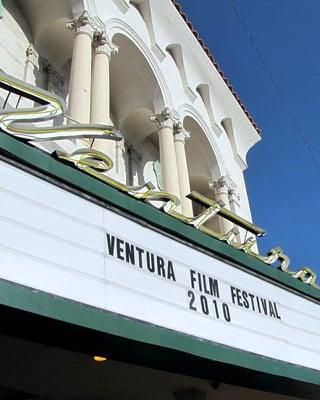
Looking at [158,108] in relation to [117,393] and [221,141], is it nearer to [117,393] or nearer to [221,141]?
[221,141]

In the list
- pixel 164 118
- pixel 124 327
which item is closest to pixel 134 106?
pixel 164 118

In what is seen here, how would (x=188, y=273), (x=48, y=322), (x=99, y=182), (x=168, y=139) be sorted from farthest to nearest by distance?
(x=168, y=139) → (x=188, y=273) → (x=99, y=182) → (x=48, y=322)

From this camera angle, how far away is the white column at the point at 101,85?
1052 centimetres

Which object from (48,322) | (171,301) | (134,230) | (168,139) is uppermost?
(168,139)

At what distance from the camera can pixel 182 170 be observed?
45.8 feet

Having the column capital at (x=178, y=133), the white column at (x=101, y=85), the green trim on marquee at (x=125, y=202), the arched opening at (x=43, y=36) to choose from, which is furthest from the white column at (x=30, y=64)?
the green trim on marquee at (x=125, y=202)

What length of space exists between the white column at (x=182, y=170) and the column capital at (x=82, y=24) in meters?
4.02

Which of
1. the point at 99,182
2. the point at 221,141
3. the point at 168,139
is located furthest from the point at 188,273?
the point at 221,141

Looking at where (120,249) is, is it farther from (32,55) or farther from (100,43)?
(32,55)

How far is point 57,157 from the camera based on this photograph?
504cm

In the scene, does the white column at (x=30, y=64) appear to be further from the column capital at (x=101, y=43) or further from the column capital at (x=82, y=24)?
the column capital at (x=101, y=43)

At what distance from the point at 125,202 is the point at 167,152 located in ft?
26.6

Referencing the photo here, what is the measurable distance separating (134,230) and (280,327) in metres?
2.83

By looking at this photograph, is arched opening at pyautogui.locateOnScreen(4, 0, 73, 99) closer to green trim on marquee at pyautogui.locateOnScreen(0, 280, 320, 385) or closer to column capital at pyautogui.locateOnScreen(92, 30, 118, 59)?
column capital at pyautogui.locateOnScreen(92, 30, 118, 59)
